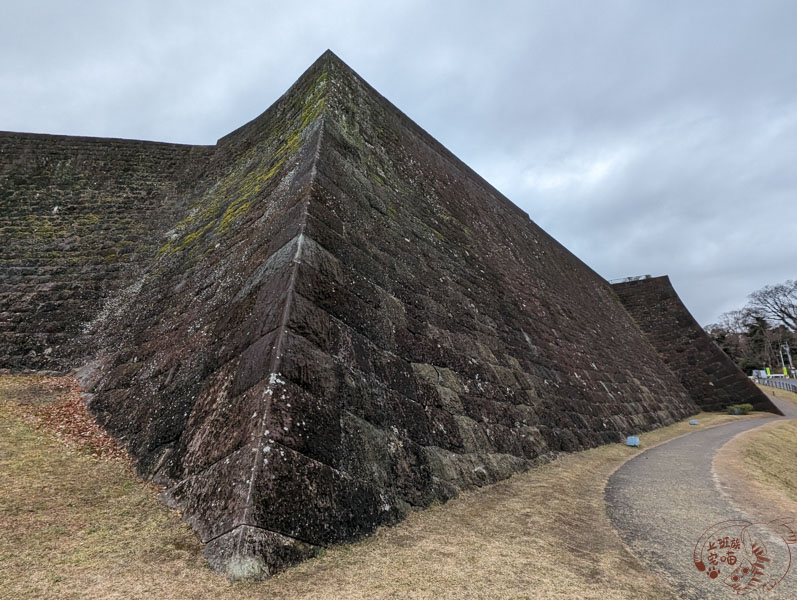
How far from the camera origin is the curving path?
2.16 metres

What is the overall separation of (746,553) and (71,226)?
10.0 meters

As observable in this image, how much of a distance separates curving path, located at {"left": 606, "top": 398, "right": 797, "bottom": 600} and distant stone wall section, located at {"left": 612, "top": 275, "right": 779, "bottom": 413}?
1313 cm

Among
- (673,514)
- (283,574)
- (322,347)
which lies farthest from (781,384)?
(283,574)

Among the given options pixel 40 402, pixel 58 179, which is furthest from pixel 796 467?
pixel 58 179

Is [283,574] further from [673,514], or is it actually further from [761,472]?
[761,472]

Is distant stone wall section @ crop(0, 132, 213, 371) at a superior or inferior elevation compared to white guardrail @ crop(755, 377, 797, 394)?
superior

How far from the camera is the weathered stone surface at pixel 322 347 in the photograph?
2.38 meters

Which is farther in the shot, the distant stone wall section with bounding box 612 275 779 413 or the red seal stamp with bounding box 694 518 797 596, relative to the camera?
the distant stone wall section with bounding box 612 275 779 413

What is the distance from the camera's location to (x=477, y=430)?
4.23m

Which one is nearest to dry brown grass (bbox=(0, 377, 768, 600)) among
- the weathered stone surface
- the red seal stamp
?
the weathered stone surface

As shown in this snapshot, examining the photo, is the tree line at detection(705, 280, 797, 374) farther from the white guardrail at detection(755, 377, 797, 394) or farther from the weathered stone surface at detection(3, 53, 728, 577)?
the weathered stone surface at detection(3, 53, 728, 577)

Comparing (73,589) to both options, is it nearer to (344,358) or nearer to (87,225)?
(344,358)

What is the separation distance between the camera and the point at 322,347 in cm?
302

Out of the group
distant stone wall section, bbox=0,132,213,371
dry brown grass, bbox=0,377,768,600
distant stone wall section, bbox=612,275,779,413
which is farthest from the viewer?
distant stone wall section, bbox=612,275,779,413
